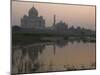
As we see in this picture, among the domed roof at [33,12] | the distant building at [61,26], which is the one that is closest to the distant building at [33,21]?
the domed roof at [33,12]

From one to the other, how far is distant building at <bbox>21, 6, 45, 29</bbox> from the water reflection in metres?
0.23

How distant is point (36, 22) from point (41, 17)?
0.29ft

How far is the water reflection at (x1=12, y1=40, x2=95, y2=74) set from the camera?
2.53m

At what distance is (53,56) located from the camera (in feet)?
8.72

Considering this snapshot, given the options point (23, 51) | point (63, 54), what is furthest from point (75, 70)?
point (23, 51)

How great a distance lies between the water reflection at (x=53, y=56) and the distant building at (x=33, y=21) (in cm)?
23

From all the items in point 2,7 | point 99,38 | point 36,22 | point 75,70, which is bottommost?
point 75,70

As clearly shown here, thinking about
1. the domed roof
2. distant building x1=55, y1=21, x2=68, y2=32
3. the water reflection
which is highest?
the domed roof

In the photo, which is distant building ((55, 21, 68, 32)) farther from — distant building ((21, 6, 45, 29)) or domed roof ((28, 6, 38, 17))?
domed roof ((28, 6, 38, 17))

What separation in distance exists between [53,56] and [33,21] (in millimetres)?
505

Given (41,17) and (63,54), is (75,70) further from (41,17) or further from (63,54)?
(41,17)

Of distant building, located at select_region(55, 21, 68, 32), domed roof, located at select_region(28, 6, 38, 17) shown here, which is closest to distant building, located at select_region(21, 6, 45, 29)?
domed roof, located at select_region(28, 6, 38, 17)

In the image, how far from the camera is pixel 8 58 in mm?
2482

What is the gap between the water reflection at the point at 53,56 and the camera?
2.53 metres
